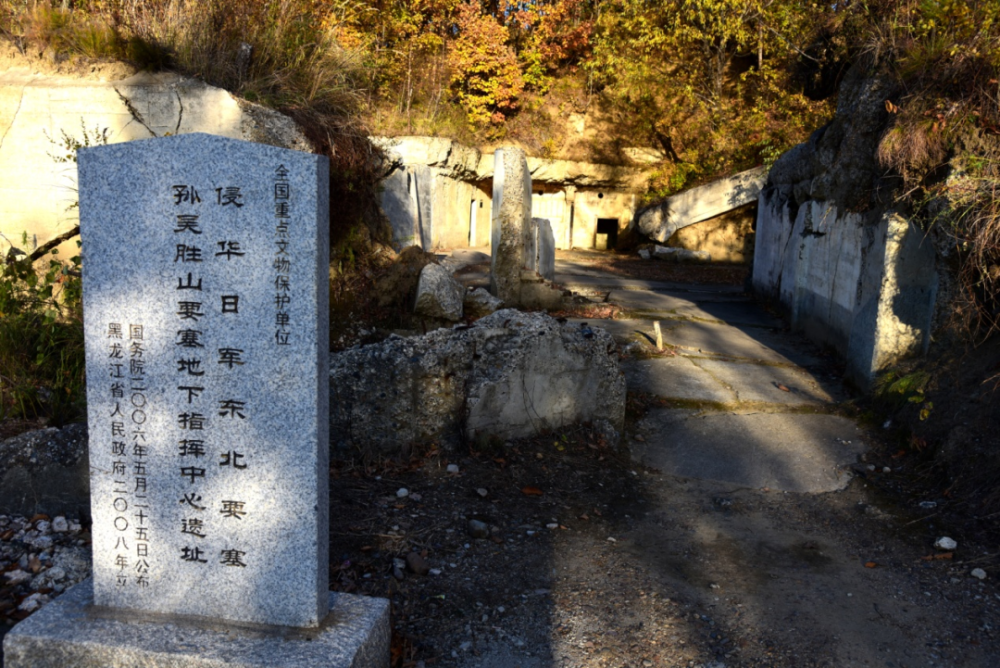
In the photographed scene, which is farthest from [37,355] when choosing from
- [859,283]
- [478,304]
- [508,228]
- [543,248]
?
[543,248]

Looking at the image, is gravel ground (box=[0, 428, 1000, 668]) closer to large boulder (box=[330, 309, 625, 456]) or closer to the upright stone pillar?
large boulder (box=[330, 309, 625, 456])

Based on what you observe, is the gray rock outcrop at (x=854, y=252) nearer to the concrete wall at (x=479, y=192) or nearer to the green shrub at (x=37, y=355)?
the green shrub at (x=37, y=355)

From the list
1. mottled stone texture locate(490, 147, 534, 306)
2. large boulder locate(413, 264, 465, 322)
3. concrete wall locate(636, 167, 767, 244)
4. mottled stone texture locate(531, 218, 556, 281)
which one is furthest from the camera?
concrete wall locate(636, 167, 767, 244)

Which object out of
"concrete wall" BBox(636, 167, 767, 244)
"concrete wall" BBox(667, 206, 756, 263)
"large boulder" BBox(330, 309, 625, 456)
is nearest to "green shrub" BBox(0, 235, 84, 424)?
"large boulder" BBox(330, 309, 625, 456)

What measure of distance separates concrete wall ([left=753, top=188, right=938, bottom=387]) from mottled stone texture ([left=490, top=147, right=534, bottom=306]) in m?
3.54

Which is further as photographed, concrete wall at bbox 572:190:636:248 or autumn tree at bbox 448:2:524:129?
concrete wall at bbox 572:190:636:248

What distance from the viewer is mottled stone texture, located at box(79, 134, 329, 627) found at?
8.39ft

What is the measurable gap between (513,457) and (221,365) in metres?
2.48

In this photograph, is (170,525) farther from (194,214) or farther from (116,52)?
(116,52)

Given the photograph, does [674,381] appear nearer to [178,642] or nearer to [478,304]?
[478,304]

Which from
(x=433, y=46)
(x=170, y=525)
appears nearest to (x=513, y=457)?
(x=170, y=525)

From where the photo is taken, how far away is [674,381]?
6.57 m

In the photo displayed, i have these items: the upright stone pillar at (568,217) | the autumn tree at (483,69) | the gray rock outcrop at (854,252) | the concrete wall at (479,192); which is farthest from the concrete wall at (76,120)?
the upright stone pillar at (568,217)

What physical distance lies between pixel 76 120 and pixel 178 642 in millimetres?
6263
